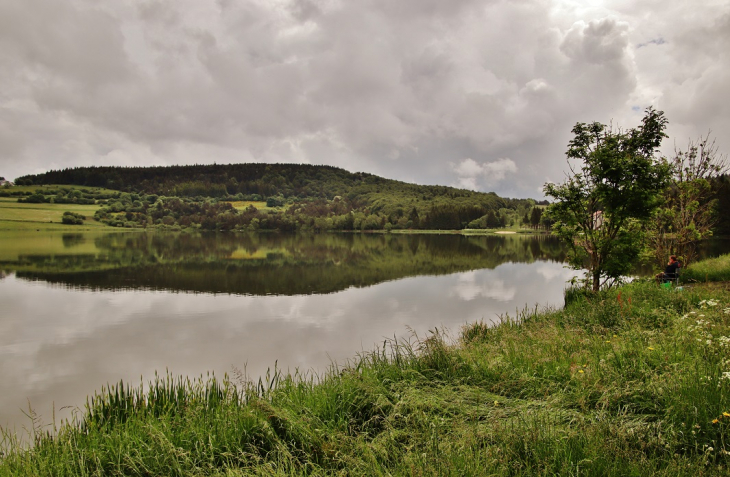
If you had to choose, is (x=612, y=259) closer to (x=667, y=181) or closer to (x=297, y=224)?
(x=667, y=181)

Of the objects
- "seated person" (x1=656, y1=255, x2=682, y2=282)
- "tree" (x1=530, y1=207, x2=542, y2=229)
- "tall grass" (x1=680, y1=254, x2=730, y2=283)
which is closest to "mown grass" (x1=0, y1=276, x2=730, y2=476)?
"seated person" (x1=656, y1=255, x2=682, y2=282)

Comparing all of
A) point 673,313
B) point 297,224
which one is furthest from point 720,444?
point 297,224

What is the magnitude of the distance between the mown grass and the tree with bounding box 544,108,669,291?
7209 mm

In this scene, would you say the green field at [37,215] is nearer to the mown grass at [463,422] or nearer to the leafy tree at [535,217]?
the mown grass at [463,422]

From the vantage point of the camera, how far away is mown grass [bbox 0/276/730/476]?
15.1 feet

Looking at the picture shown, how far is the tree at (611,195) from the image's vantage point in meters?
14.9

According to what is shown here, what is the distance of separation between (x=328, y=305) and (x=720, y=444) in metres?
20.4

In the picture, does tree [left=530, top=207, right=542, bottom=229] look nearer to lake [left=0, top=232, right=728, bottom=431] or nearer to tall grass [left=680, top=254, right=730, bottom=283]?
lake [left=0, top=232, right=728, bottom=431]

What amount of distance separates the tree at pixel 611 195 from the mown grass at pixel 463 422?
7209 mm

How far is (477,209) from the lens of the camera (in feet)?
584

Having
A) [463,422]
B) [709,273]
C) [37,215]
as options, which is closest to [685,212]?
[709,273]

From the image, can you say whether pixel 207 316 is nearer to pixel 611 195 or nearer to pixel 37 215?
pixel 611 195

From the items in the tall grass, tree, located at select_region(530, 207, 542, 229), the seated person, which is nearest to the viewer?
the seated person

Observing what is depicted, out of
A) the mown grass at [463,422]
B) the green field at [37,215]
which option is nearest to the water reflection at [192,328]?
the mown grass at [463,422]
